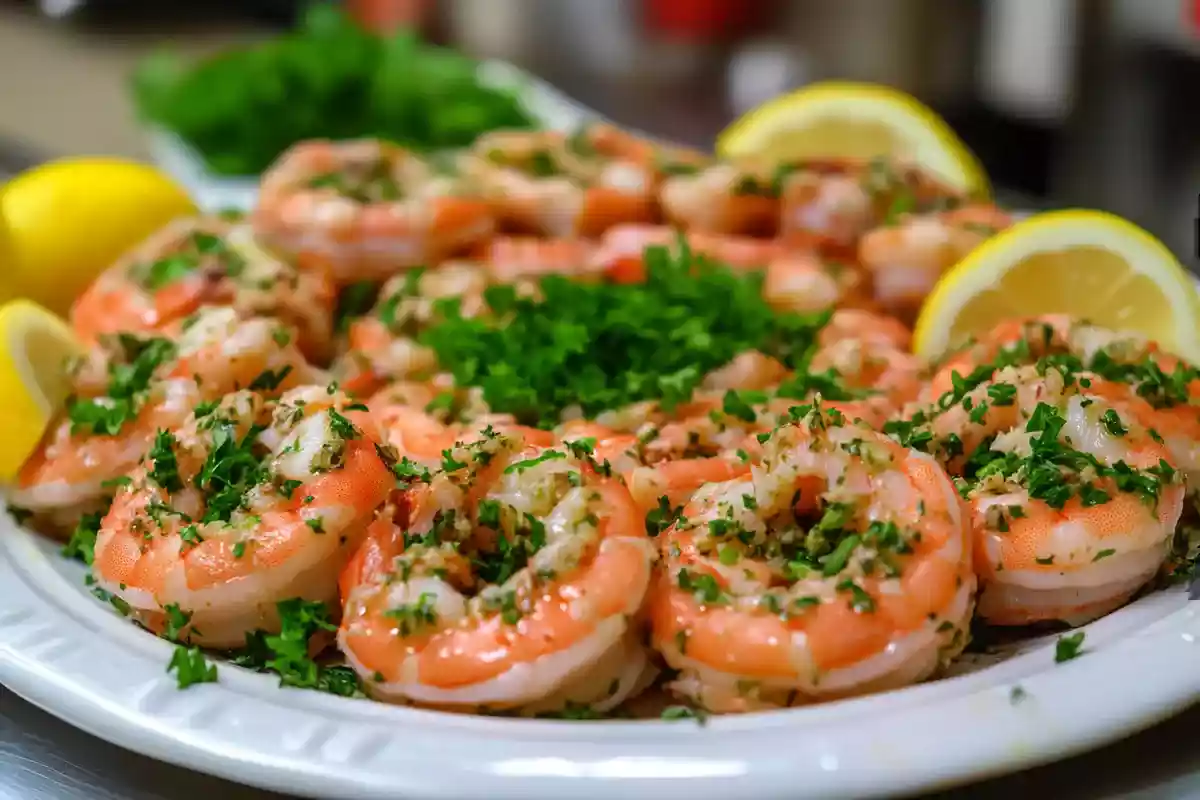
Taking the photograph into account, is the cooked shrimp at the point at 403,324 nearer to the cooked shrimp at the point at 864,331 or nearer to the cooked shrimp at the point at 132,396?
the cooked shrimp at the point at 132,396

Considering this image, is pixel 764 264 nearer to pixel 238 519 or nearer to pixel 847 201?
pixel 847 201

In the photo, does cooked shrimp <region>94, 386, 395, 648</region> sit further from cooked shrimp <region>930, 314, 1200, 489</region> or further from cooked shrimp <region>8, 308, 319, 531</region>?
Result: cooked shrimp <region>930, 314, 1200, 489</region>

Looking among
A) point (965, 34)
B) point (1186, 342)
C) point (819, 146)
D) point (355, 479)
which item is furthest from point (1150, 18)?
point (355, 479)

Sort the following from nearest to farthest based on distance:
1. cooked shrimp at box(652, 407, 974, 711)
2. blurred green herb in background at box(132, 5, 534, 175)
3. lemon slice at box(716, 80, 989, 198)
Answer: cooked shrimp at box(652, 407, 974, 711), lemon slice at box(716, 80, 989, 198), blurred green herb in background at box(132, 5, 534, 175)

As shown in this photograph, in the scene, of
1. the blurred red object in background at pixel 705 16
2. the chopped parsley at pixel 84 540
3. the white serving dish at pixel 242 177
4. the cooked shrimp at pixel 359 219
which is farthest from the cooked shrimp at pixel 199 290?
the blurred red object in background at pixel 705 16

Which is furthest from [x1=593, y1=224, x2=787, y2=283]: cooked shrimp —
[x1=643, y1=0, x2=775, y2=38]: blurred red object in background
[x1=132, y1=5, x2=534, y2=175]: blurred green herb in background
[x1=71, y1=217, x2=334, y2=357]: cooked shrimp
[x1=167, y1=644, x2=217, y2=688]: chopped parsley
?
[x1=643, y1=0, x2=775, y2=38]: blurred red object in background

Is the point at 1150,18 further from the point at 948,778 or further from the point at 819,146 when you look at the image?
the point at 948,778
